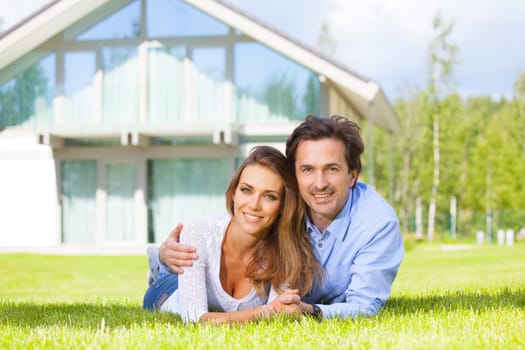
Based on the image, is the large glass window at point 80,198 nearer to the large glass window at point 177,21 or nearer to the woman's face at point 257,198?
the large glass window at point 177,21

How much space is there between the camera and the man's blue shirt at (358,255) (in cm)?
450

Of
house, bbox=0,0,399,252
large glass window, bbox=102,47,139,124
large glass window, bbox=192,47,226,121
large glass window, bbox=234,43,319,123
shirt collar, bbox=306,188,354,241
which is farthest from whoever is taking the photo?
large glass window, bbox=102,47,139,124

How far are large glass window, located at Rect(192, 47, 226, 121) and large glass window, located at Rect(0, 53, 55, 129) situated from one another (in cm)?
412

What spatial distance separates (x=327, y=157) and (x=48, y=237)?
1596cm

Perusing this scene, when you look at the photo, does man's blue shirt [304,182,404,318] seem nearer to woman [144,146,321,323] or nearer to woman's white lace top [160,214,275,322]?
woman [144,146,321,323]

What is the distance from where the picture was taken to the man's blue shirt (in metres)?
4.50

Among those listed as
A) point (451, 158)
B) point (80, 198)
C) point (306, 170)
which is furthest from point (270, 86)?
point (451, 158)

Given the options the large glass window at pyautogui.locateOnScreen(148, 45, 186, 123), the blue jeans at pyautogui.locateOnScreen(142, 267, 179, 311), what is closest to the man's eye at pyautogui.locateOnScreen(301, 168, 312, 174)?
the blue jeans at pyautogui.locateOnScreen(142, 267, 179, 311)

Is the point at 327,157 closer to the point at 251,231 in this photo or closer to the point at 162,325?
the point at 251,231

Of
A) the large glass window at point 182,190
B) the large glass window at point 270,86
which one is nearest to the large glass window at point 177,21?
the large glass window at point 270,86

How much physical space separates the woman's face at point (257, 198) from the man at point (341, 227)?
0.21 meters

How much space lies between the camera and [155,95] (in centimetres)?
1869

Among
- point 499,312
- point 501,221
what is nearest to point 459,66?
point 501,221

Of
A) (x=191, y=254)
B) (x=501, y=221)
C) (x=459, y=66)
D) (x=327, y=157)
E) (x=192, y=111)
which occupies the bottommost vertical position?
(x=501, y=221)
